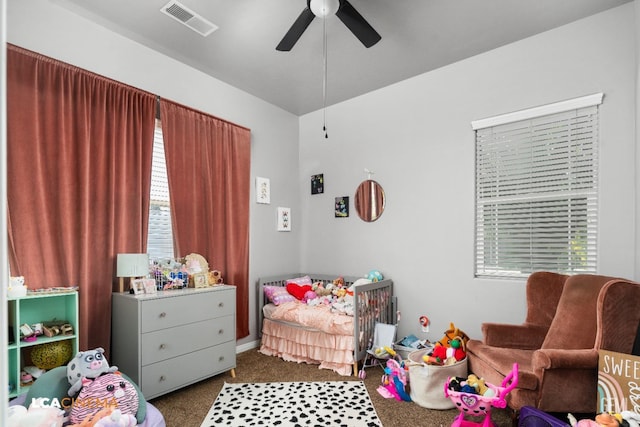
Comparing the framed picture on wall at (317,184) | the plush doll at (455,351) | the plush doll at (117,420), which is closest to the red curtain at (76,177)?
the plush doll at (117,420)

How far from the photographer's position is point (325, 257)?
4.30 m

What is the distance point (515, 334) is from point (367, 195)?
1.96 m

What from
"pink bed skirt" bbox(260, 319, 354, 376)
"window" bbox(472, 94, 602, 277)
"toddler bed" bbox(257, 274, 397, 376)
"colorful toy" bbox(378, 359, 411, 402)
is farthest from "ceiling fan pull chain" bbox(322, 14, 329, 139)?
"colorful toy" bbox(378, 359, 411, 402)

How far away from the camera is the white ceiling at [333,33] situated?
2473mm

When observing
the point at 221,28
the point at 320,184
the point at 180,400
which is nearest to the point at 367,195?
the point at 320,184

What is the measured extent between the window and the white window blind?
279 centimetres

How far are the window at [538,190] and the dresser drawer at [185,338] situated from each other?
2286 millimetres

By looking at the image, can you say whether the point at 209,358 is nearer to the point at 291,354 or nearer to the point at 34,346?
the point at 291,354

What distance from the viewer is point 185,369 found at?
2.73 meters

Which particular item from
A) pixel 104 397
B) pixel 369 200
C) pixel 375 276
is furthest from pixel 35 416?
pixel 369 200

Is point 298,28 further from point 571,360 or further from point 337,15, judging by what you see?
point 571,360

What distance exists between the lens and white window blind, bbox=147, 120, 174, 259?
10.1 feet

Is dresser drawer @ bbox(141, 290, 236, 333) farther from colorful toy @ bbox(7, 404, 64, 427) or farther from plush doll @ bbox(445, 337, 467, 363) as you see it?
plush doll @ bbox(445, 337, 467, 363)

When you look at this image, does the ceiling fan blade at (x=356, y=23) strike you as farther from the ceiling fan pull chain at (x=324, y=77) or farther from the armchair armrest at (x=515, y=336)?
the armchair armrest at (x=515, y=336)
